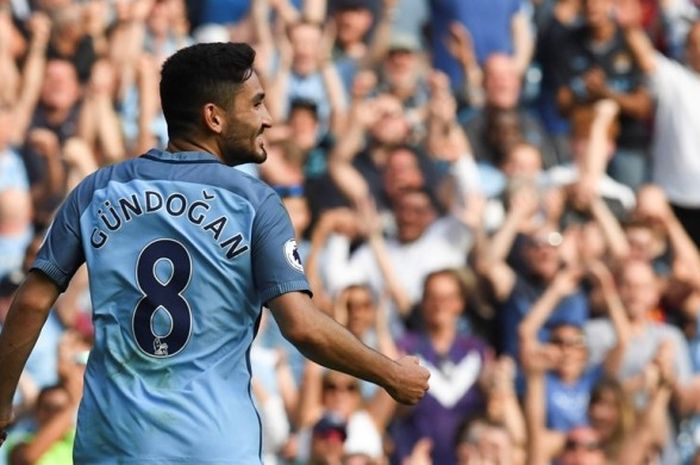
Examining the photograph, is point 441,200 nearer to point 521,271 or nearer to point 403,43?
point 521,271

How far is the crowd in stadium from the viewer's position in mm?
9703

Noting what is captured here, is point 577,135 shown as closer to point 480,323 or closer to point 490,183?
point 490,183

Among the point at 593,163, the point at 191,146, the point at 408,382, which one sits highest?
the point at 191,146

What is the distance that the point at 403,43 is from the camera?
1155cm

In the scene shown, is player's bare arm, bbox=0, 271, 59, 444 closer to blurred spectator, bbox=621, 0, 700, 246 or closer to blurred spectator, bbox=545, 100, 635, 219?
blurred spectator, bbox=545, 100, 635, 219

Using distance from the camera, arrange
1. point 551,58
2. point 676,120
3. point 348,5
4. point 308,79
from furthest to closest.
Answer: point 551,58, point 676,120, point 348,5, point 308,79

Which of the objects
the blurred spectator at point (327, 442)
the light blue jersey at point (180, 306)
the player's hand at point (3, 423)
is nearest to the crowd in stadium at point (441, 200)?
the blurred spectator at point (327, 442)

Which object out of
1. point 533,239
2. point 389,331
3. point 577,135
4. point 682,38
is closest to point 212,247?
point 389,331

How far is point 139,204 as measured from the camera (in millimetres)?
4402

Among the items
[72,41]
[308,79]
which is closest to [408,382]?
[72,41]

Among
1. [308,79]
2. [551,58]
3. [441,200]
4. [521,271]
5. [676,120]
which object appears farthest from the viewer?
[551,58]

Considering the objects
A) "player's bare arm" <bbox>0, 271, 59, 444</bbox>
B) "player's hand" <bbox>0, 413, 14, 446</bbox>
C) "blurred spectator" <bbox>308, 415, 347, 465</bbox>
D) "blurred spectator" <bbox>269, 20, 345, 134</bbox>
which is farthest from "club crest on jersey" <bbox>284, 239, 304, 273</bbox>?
"blurred spectator" <bbox>269, 20, 345, 134</bbox>

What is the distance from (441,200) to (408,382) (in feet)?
21.3

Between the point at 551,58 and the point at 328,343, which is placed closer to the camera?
the point at 328,343
